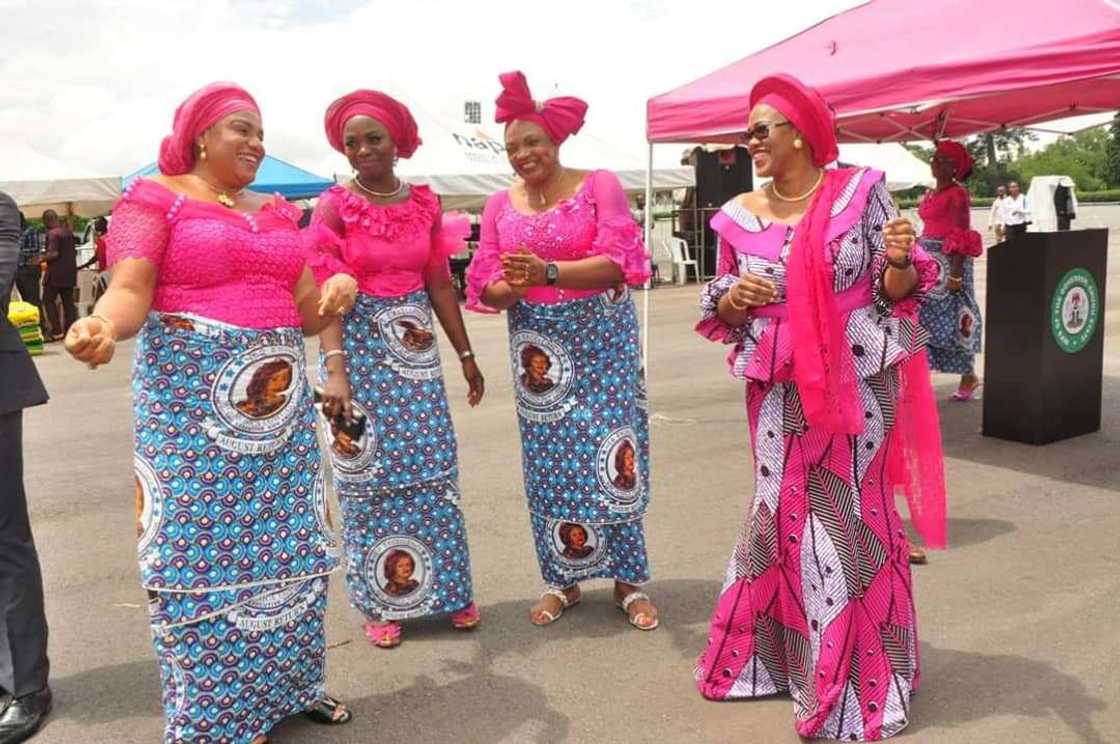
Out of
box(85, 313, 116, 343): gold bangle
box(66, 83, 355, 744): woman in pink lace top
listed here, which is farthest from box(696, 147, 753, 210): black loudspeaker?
box(85, 313, 116, 343): gold bangle

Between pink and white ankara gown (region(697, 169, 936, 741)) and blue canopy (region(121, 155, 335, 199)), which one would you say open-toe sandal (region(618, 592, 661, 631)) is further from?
blue canopy (region(121, 155, 335, 199))

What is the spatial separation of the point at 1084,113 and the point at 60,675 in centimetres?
818

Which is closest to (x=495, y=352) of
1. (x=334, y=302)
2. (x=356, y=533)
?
(x=356, y=533)

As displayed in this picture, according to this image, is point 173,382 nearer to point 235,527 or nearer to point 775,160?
point 235,527

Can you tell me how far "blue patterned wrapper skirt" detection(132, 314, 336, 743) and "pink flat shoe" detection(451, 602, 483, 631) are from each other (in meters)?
1.07

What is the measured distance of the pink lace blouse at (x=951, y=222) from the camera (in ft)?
25.3

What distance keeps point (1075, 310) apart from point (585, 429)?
14.6 ft

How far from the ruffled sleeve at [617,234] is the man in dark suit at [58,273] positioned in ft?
45.0

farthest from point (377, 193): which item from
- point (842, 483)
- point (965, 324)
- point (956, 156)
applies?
point (965, 324)

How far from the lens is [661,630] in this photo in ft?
13.0

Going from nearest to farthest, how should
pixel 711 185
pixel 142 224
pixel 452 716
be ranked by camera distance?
pixel 142 224, pixel 452 716, pixel 711 185

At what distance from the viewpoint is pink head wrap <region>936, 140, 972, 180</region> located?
7.83 meters

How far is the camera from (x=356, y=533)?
389 cm

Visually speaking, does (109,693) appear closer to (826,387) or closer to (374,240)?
(374,240)
